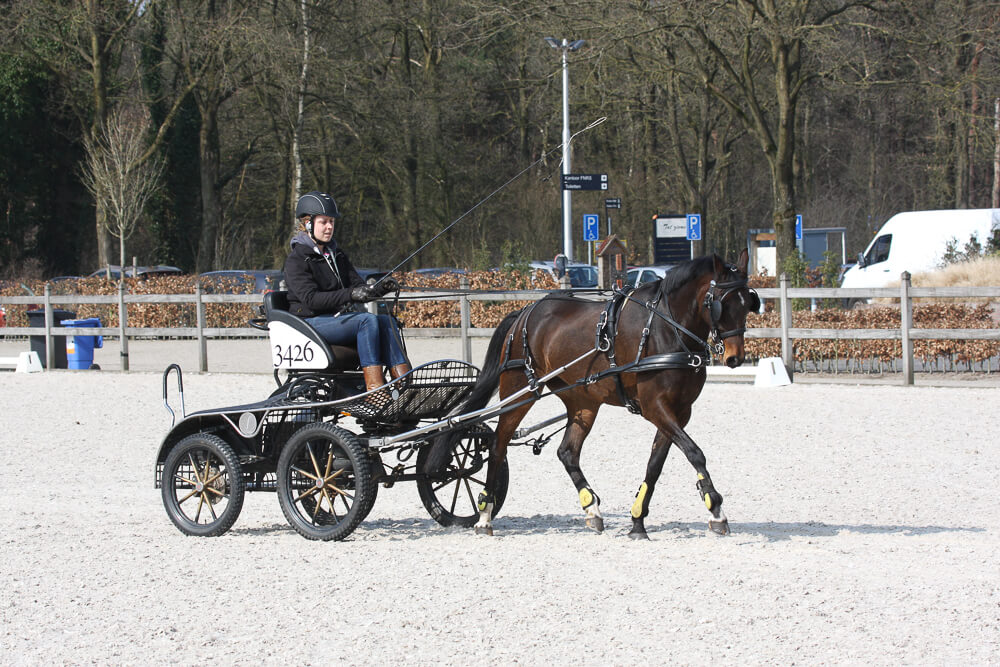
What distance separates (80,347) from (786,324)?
472 inches

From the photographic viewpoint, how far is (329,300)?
7336 millimetres

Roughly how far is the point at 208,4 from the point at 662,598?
111ft

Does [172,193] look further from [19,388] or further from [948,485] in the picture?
[948,485]

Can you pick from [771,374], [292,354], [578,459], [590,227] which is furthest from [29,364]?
[578,459]

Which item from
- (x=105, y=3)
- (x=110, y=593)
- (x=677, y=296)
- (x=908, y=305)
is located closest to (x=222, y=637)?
(x=110, y=593)

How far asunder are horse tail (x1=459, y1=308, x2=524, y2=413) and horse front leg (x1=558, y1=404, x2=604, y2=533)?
1.74 feet

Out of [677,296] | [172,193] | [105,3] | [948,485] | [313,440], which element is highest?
[105,3]

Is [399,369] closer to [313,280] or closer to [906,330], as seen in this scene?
[313,280]

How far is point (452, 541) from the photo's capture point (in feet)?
23.4

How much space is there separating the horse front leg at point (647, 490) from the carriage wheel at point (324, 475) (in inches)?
61.6

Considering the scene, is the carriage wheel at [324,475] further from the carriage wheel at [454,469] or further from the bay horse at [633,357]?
the bay horse at [633,357]

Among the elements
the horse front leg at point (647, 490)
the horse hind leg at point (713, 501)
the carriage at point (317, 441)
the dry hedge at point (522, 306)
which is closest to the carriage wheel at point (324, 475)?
the carriage at point (317, 441)

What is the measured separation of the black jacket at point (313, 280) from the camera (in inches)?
290

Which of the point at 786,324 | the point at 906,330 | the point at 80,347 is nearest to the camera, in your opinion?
the point at 906,330
